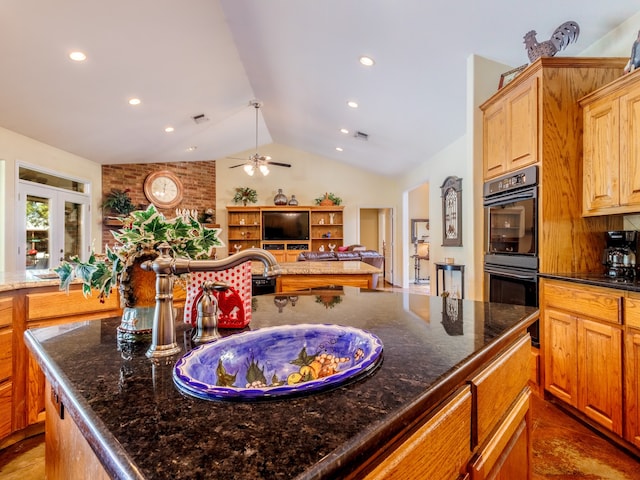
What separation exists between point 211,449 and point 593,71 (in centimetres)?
307

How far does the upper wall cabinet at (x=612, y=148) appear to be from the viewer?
6.40ft

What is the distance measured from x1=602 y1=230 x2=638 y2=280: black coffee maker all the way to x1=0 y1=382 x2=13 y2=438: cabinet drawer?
349 centimetres

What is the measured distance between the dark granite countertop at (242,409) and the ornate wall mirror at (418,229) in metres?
8.82

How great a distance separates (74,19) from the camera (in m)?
2.91

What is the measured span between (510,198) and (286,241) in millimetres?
6147

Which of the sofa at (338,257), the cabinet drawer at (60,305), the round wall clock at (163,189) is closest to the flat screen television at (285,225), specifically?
the round wall clock at (163,189)

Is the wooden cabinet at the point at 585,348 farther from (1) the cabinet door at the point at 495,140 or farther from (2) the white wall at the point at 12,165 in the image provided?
(2) the white wall at the point at 12,165

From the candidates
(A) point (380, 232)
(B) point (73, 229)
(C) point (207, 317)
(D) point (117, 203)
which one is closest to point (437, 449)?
(C) point (207, 317)

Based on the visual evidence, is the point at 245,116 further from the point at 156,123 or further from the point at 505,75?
the point at 505,75

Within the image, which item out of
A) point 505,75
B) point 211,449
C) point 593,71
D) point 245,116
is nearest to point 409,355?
point 211,449

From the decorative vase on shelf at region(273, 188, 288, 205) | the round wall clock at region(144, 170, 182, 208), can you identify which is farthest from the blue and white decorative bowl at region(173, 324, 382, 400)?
the decorative vase on shelf at region(273, 188, 288, 205)

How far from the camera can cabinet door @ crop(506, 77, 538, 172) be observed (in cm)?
235

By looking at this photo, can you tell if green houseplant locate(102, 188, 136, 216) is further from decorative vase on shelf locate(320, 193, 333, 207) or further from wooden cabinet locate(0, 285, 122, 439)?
wooden cabinet locate(0, 285, 122, 439)

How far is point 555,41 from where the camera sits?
7.59 feet
